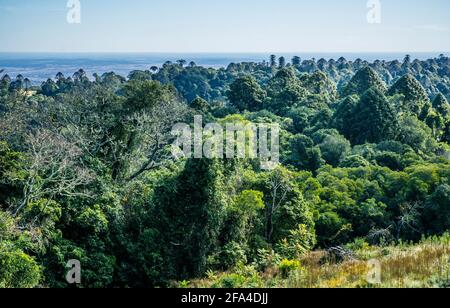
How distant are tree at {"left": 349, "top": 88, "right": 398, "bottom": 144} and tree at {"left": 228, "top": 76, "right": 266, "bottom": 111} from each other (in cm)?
1222

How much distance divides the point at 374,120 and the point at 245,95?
14.0 m

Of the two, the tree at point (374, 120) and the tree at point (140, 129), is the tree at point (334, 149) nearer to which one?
the tree at point (374, 120)

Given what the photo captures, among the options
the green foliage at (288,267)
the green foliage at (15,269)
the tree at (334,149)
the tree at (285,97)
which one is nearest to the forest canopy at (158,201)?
the green foliage at (15,269)

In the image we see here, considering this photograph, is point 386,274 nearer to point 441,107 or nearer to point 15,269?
point 15,269

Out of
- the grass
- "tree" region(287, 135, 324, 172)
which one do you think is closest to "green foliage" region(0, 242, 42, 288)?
the grass

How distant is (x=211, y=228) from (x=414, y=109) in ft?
91.7

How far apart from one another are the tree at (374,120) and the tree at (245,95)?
12.2 m

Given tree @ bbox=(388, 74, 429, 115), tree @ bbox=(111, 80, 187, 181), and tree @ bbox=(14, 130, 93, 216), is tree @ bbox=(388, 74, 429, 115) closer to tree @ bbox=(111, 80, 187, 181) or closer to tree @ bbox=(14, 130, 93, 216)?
tree @ bbox=(111, 80, 187, 181)

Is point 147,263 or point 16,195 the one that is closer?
point 16,195

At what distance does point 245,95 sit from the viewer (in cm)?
4141

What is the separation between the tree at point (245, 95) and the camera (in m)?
41.5
